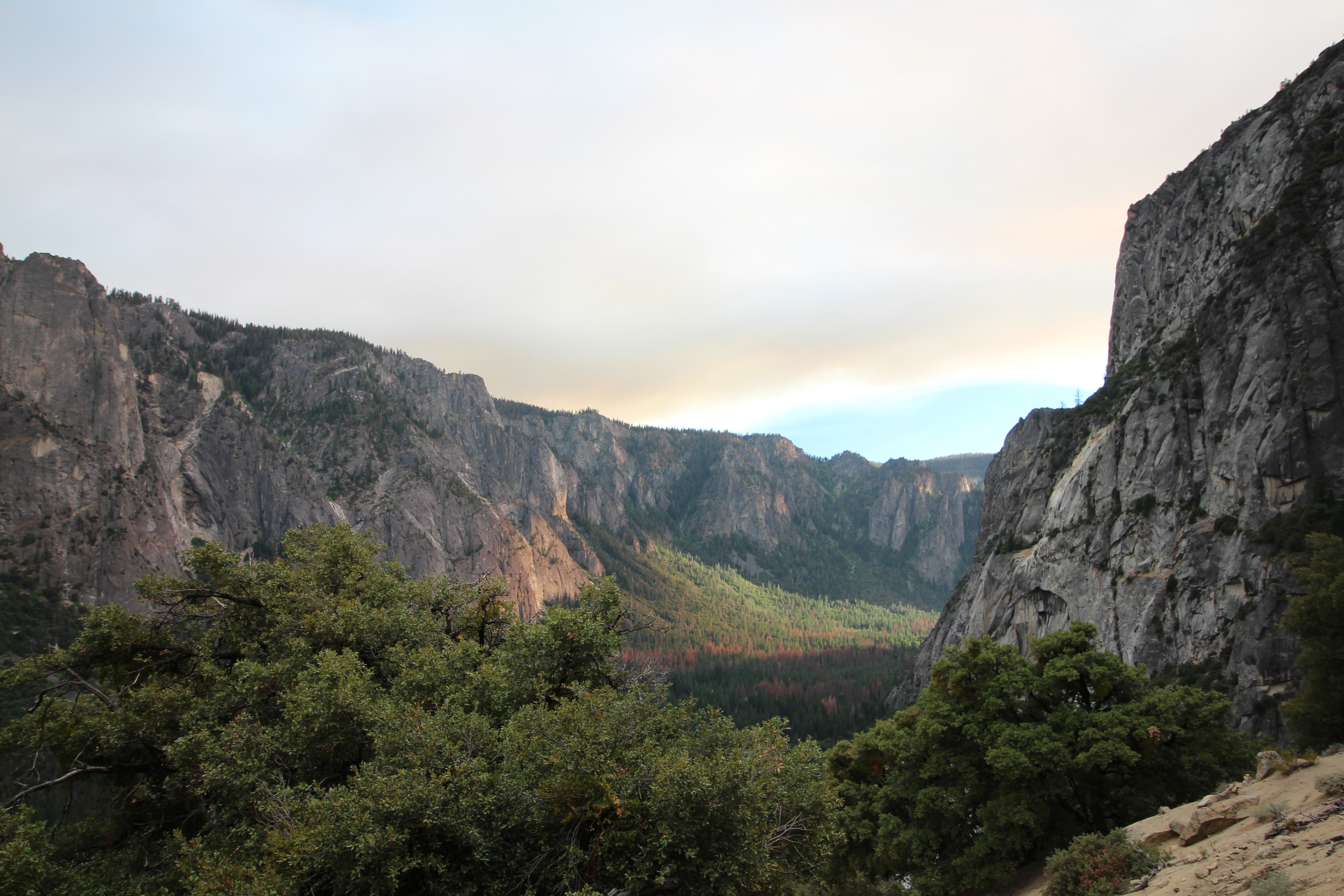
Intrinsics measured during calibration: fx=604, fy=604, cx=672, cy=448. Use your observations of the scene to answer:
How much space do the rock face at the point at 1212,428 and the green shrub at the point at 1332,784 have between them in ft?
127

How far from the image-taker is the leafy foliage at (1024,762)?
1033 inches

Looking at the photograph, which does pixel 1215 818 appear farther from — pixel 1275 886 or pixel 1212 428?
pixel 1212 428

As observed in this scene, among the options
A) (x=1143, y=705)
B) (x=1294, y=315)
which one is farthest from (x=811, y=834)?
(x=1294, y=315)

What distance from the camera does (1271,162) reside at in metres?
74.8

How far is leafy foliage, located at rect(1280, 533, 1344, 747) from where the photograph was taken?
28281mm

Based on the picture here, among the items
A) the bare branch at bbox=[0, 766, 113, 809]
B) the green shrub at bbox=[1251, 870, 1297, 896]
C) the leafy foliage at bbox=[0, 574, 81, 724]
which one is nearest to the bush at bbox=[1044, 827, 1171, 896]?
the green shrub at bbox=[1251, 870, 1297, 896]

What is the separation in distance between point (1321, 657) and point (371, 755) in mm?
41776

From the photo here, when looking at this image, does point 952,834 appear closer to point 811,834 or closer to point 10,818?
point 811,834

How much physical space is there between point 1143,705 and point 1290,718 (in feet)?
34.0

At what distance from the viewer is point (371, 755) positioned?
1767 centimetres

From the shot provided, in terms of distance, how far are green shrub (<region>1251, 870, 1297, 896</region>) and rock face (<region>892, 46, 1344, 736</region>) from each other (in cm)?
4522

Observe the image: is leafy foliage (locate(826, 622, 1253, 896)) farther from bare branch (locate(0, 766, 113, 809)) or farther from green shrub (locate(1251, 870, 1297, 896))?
bare branch (locate(0, 766, 113, 809))

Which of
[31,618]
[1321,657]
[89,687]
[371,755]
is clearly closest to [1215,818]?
[1321,657]

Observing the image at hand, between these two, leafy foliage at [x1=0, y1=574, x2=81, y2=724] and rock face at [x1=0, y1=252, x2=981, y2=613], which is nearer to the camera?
leafy foliage at [x1=0, y1=574, x2=81, y2=724]
